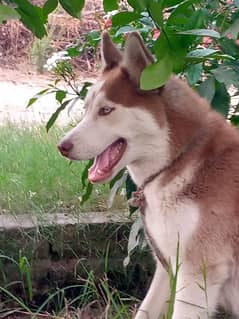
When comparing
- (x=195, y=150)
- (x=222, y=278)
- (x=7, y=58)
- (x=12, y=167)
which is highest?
(x=195, y=150)

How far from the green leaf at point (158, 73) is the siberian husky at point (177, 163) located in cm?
72

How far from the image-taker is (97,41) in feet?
11.3

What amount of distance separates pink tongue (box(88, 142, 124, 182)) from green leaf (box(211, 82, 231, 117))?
1.65 ft

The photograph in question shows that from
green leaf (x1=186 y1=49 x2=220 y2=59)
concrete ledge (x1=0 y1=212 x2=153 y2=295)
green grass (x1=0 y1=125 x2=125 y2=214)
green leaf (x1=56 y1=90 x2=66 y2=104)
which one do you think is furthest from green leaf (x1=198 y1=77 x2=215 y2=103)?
green grass (x1=0 y1=125 x2=125 y2=214)

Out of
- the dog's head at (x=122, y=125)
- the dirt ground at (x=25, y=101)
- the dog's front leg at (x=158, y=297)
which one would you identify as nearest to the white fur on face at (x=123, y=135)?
the dog's head at (x=122, y=125)

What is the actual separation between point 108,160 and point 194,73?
0.43 m

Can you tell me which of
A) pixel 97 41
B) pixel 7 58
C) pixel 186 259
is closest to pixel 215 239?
pixel 186 259

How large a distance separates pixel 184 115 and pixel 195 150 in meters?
0.12

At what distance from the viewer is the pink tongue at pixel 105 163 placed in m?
2.74

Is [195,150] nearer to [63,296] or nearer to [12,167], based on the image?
[63,296]

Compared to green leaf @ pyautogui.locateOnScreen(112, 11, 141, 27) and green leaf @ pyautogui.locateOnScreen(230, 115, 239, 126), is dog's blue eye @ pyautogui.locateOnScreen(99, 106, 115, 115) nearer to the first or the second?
green leaf @ pyautogui.locateOnScreen(112, 11, 141, 27)

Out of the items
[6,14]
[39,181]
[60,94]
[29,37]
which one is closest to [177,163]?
[60,94]

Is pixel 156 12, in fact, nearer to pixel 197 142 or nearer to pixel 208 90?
pixel 197 142

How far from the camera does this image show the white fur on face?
8.90 feet
